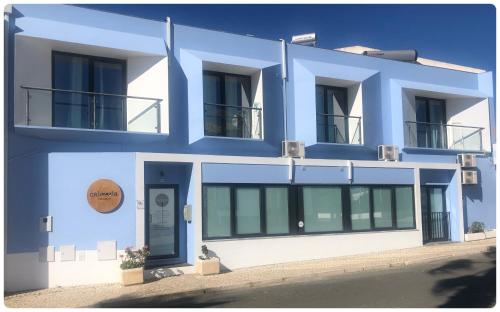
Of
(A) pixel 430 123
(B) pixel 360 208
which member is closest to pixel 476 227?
(A) pixel 430 123

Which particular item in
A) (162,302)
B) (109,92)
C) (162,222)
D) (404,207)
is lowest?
(162,302)

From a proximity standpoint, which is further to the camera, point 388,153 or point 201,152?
point 388,153

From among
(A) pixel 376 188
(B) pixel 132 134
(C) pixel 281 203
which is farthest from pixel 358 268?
(B) pixel 132 134

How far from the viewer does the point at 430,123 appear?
64.1 ft

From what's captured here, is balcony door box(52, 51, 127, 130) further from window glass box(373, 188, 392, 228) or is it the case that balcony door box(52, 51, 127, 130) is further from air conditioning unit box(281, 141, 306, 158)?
window glass box(373, 188, 392, 228)

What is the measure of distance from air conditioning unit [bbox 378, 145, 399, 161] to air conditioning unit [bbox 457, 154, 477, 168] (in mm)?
3396

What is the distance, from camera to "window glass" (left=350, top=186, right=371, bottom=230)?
16.0 m

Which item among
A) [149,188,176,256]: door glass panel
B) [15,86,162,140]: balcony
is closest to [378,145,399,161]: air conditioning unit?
[149,188,176,256]: door glass panel

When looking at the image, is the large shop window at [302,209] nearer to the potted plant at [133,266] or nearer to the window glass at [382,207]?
the window glass at [382,207]

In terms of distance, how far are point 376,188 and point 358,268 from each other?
13.3ft

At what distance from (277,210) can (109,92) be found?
20.2ft

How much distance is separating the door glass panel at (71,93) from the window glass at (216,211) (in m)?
3.99

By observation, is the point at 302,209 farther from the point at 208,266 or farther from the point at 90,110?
the point at 90,110

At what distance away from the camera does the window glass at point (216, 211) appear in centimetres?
1348
